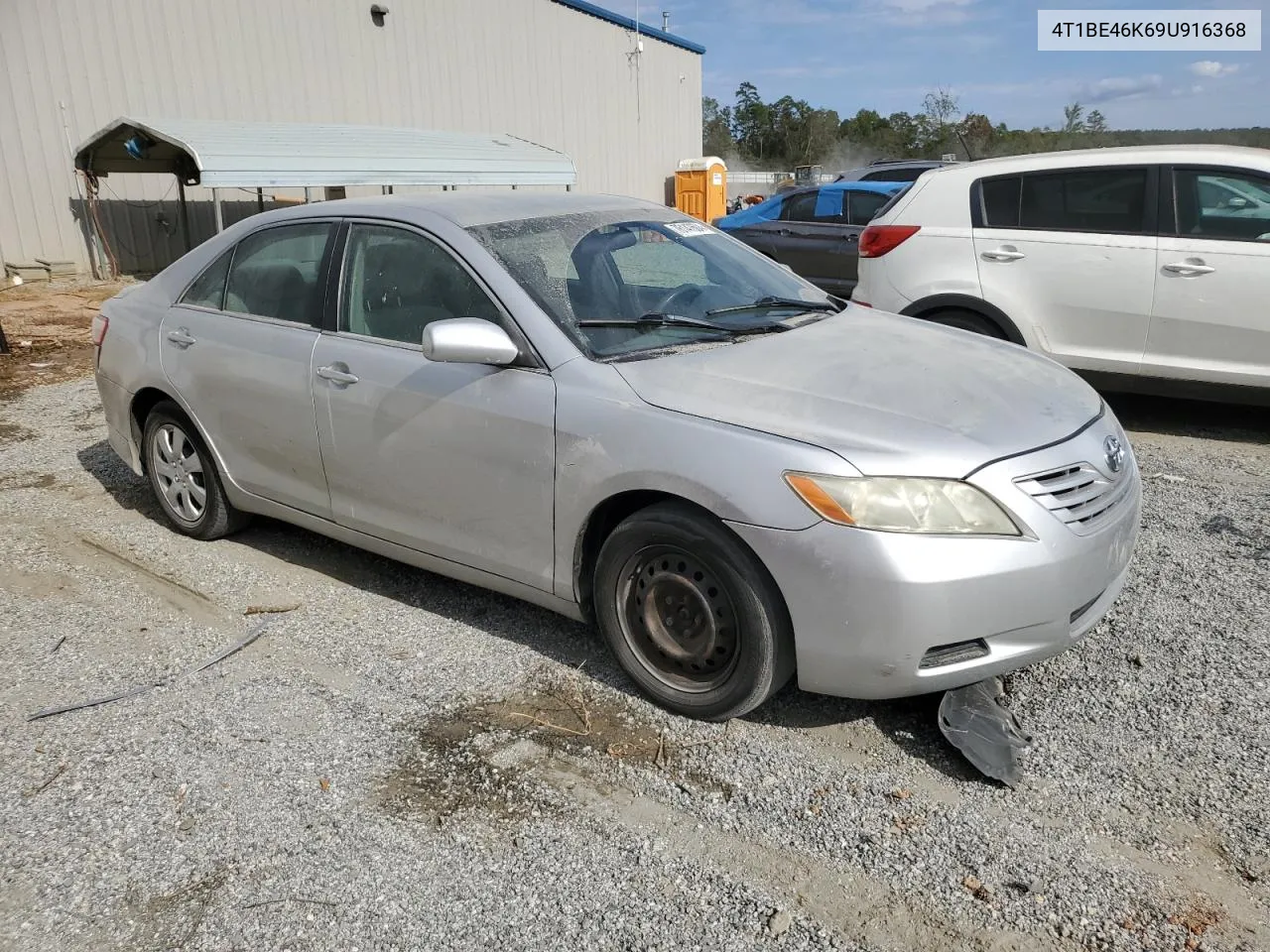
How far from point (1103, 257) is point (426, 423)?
4.66 metres

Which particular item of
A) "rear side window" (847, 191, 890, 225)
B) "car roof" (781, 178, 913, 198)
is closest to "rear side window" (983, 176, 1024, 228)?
"car roof" (781, 178, 913, 198)

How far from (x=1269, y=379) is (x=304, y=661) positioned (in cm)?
557

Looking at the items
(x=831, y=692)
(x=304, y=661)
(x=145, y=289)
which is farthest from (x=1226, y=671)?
(x=145, y=289)

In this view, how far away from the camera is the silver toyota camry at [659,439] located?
111 inches

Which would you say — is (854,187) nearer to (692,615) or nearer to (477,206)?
(477,206)

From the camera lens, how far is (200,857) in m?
2.70

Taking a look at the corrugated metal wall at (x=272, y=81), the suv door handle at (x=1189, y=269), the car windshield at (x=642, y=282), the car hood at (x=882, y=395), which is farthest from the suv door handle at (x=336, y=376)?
the corrugated metal wall at (x=272, y=81)

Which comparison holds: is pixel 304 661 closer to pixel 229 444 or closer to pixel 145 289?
pixel 229 444

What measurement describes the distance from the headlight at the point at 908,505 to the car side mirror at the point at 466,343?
122 cm

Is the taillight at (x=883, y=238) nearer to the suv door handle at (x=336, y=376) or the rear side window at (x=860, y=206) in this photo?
the suv door handle at (x=336, y=376)

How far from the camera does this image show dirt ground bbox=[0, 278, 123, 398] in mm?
9506

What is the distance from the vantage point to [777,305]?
4062mm

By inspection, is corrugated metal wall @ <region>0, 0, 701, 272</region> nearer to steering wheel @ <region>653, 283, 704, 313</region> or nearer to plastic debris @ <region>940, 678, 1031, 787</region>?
steering wheel @ <region>653, 283, 704, 313</region>

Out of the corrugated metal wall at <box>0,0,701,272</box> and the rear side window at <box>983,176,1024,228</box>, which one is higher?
the corrugated metal wall at <box>0,0,701,272</box>
